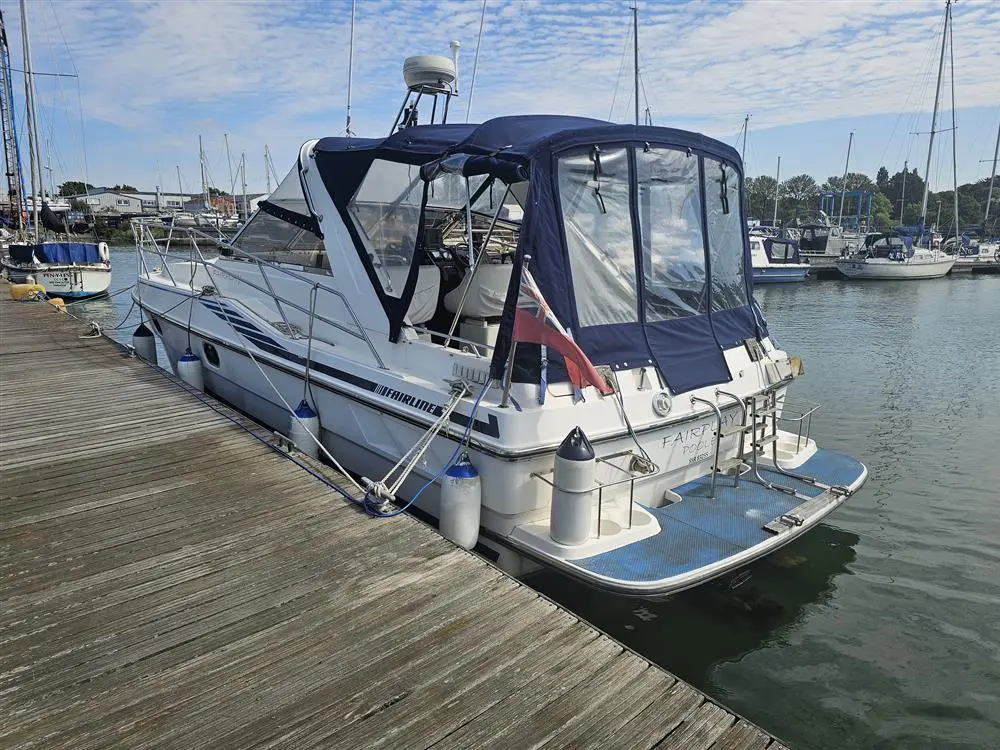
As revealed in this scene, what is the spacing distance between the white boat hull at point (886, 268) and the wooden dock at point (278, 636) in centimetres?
3927

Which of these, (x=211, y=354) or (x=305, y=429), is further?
(x=211, y=354)

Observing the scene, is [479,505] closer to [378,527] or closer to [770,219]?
[378,527]

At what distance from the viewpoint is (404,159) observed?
193 inches

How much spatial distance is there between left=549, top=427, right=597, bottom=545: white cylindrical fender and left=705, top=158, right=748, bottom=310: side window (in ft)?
7.44

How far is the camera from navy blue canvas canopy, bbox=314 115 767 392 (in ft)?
13.9

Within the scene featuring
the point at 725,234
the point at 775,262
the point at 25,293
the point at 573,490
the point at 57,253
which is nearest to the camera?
the point at 573,490

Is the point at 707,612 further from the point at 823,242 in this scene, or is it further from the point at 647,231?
the point at 823,242

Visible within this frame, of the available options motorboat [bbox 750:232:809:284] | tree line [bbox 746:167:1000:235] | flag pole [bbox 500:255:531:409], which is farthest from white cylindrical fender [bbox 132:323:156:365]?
tree line [bbox 746:167:1000:235]

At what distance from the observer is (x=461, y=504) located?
419cm

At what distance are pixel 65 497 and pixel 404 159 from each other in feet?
11.3

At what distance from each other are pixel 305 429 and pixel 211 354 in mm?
3081

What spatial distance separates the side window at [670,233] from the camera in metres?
4.82

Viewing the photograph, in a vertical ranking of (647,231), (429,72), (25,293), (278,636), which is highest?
(429,72)

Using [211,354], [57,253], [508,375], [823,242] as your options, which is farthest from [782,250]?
[508,375]
